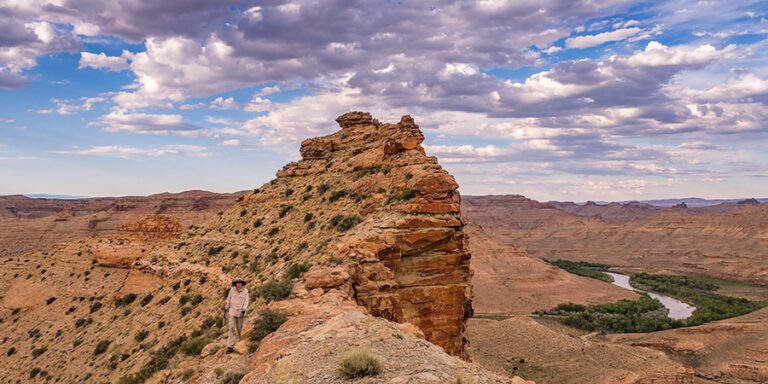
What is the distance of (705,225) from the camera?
6934 inches

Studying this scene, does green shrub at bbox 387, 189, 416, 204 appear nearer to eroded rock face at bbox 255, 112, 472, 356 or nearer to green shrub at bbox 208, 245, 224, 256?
eroded rock face at bbox 255, 112, 472, 356

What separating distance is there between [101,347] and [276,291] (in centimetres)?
1486

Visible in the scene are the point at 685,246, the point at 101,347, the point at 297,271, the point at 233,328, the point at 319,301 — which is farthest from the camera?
the point at 685,246

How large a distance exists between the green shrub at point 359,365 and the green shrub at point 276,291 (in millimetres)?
6828

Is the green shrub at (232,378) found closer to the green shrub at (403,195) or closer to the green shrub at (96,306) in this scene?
the green shrub at (403,195)

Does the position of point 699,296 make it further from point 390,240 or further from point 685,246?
point 390,240

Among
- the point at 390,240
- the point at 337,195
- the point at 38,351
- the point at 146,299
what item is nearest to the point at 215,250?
the point at 146,299

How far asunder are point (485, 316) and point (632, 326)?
2100 cm

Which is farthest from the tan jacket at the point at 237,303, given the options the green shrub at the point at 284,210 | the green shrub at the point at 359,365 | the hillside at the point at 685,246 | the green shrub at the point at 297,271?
the hillside at the point at 685,246

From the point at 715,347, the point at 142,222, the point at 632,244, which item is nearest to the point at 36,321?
the point at 142,222

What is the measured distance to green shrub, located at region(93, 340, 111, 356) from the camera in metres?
24.9

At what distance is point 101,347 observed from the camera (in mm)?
25266

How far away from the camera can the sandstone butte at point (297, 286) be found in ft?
36.2

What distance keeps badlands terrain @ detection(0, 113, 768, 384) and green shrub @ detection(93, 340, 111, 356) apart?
0.08 meters
